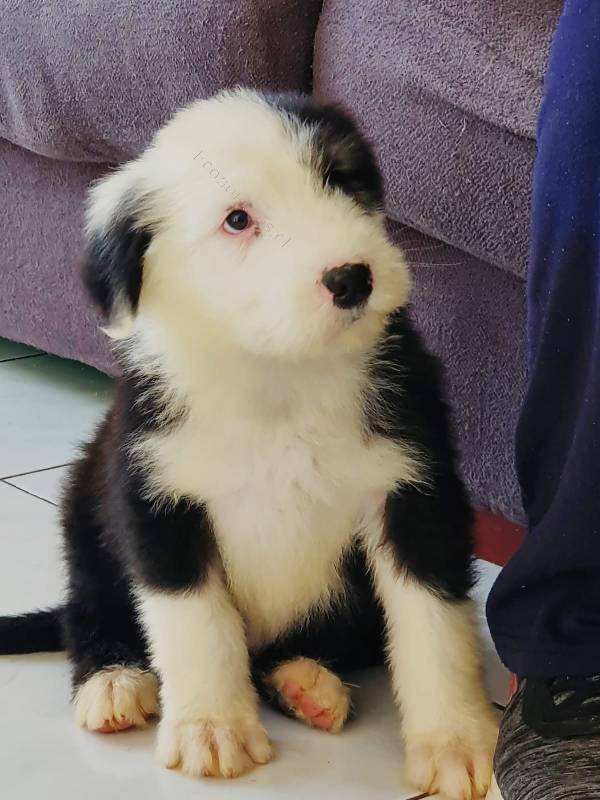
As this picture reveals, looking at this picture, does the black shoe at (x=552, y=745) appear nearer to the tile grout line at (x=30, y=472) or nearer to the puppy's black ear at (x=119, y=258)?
the puppy's black ear at (x=119, y=258)

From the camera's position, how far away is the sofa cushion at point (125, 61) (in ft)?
5.58

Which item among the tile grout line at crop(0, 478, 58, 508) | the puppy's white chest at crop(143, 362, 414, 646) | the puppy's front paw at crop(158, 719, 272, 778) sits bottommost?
the tile grout line at crop(0, 478, 58, 508)

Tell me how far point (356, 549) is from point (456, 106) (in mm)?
528

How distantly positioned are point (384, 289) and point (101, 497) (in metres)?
0.45

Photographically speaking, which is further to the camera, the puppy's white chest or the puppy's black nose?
the puppy's white chest

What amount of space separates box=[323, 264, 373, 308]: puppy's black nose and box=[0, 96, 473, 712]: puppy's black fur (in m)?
0.14

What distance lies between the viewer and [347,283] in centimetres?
106

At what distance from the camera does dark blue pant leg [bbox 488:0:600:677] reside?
1.01 meters

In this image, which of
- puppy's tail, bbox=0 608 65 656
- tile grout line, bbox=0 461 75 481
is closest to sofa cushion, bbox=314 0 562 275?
puppy's tail, bbox=0 608 65 656

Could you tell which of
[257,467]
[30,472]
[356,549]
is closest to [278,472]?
[257,467]

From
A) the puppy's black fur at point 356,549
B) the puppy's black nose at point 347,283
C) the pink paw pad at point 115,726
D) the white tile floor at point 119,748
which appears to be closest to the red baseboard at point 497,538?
the white tile floor at point 119,748

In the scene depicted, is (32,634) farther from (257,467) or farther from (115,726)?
(257,467)

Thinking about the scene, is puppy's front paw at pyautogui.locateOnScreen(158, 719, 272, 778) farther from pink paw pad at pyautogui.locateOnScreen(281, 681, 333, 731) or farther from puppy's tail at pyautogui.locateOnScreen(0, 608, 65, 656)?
puppy's tail at pyautogui.locateOnScreen(0, 608, 65, 656)

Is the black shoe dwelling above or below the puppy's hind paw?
above
